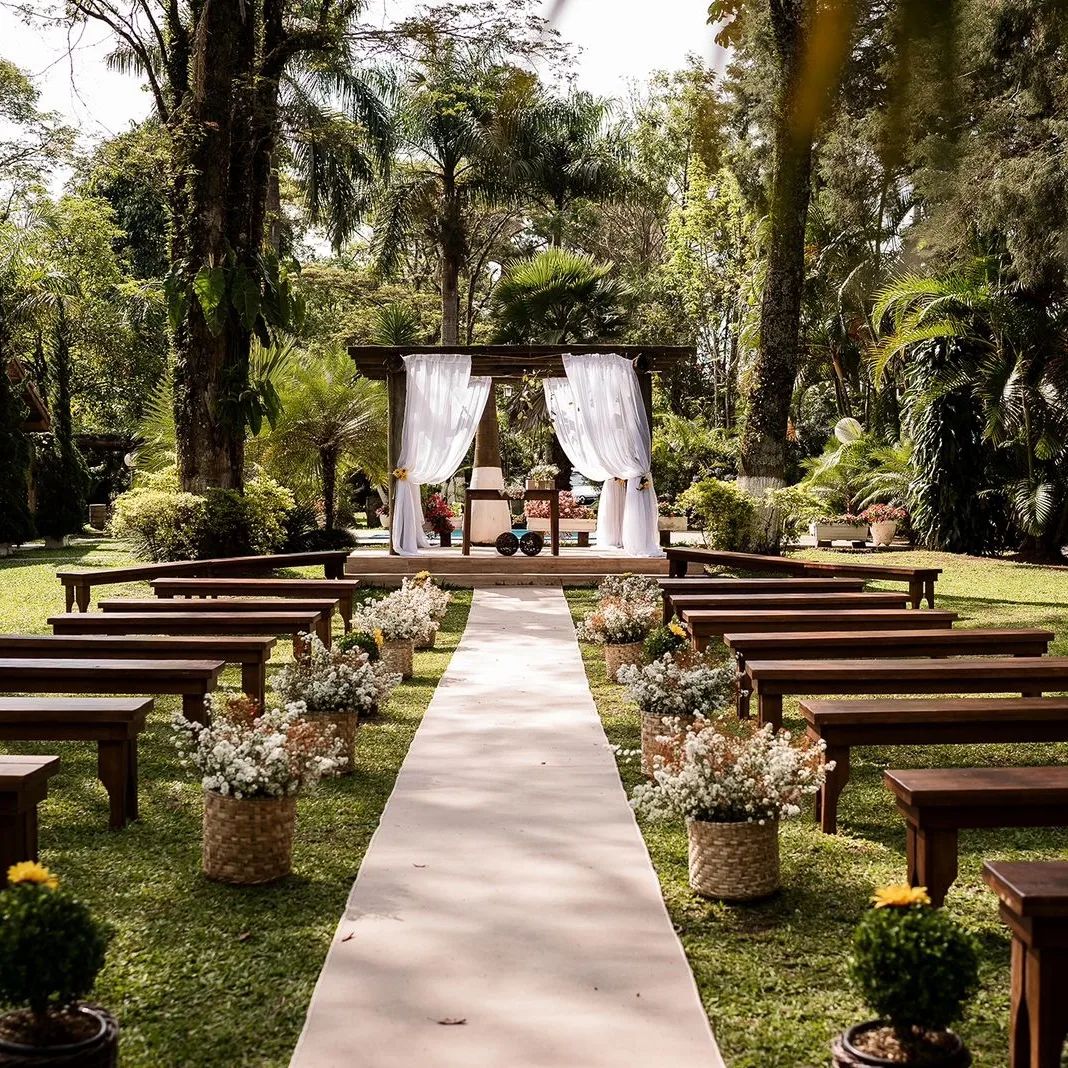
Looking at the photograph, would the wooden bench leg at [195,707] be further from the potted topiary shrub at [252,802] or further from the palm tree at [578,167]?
the palm tree at [578,167]

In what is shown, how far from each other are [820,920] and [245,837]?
1.93m

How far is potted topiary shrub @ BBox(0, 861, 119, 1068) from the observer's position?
2430 millimetres

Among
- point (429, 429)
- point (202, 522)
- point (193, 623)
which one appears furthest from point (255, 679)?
point (429, 429)

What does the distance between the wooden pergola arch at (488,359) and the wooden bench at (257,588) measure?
223 inches

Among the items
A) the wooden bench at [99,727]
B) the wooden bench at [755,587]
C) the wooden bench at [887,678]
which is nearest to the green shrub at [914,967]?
the wooden bench at [887,678]

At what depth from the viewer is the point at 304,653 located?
8031mm

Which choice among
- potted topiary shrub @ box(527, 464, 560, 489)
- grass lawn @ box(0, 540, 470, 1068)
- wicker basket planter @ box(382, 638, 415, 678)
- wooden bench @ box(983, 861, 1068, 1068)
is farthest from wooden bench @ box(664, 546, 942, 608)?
wooden bench @ box(983, 861, 1068, 1068)

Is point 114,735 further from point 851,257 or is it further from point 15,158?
point 851,257

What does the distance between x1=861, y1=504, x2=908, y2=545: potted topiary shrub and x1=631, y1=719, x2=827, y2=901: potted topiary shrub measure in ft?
57.1

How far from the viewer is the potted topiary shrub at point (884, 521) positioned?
20.9 metres

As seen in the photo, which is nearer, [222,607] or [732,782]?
[732,782]

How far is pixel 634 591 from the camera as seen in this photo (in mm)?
9781

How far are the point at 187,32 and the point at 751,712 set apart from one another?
12729mm

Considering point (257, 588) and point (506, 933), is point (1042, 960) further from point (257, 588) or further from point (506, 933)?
point (257, 588)
